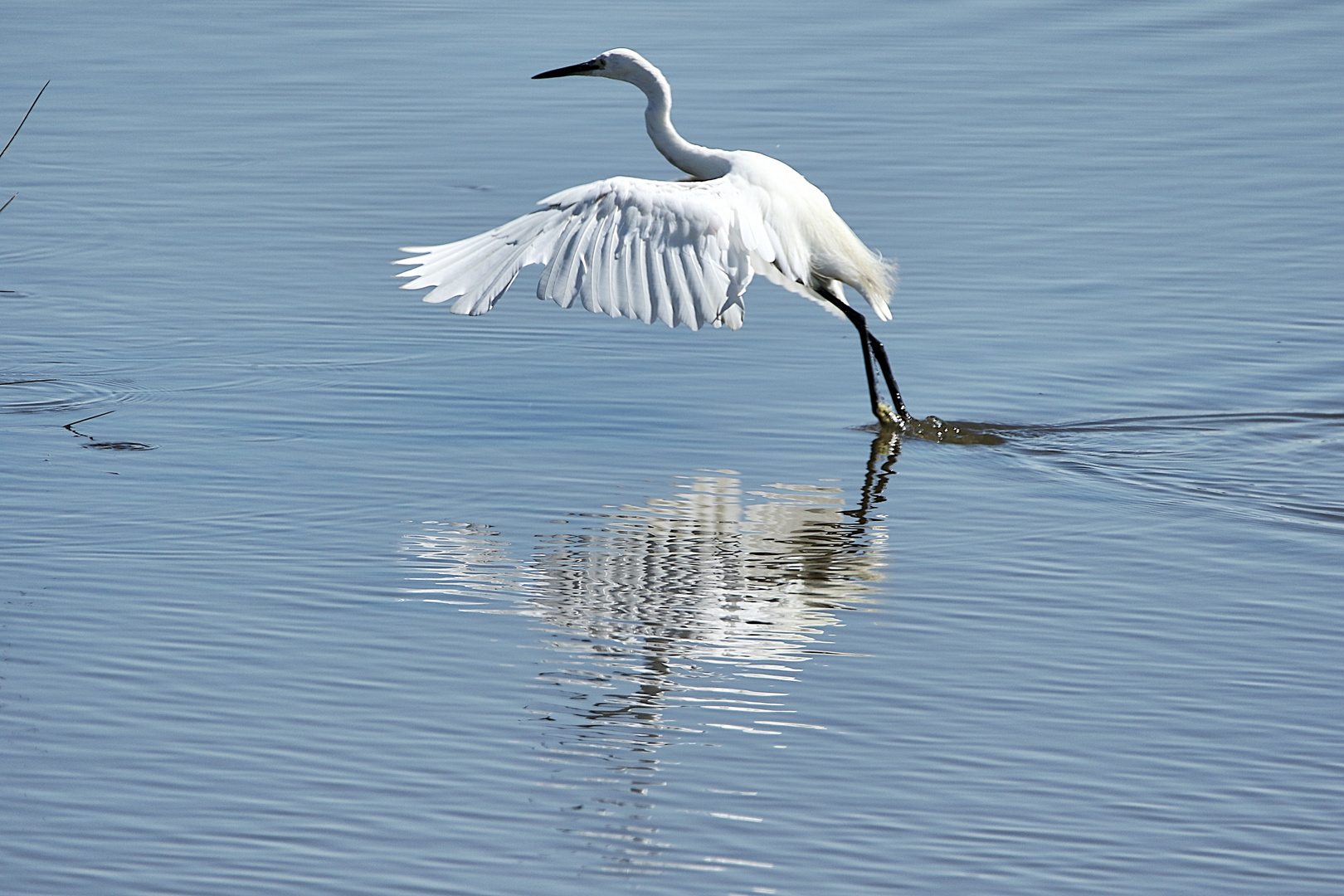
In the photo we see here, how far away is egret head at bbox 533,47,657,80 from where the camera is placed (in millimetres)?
9766

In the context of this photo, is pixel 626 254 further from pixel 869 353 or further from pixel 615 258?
pixel 869 353

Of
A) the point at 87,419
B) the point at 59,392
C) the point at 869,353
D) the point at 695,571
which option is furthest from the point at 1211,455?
the point at 59,392

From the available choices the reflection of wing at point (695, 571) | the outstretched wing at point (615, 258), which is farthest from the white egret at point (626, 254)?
the reflection of wing at point (695, 571)

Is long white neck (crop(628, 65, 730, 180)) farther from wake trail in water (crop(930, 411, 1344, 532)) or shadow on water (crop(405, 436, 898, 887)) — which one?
shadow on water (crop(405, 436, 898, 887))

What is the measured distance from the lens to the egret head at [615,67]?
977 centimetres

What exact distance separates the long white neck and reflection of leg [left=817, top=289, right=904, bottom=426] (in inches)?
30.8

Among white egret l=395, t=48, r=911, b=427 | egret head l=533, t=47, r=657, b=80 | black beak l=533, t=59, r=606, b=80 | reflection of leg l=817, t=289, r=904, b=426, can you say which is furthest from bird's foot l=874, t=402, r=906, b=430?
black beak l=533, t=59, r=606, b=80

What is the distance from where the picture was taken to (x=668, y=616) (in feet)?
19.7

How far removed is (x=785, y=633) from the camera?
19.4ft

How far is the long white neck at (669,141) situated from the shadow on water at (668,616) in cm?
187

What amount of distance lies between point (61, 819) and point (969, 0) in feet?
46.5

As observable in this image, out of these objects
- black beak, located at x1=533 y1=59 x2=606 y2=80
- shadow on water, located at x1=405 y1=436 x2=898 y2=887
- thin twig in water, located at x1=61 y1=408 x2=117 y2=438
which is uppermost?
black beak, located at x1=533 y1=59 x2=606 y2=80

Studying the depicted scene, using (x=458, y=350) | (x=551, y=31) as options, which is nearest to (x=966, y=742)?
(x=458, y=350)

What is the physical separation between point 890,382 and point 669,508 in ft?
5.81
